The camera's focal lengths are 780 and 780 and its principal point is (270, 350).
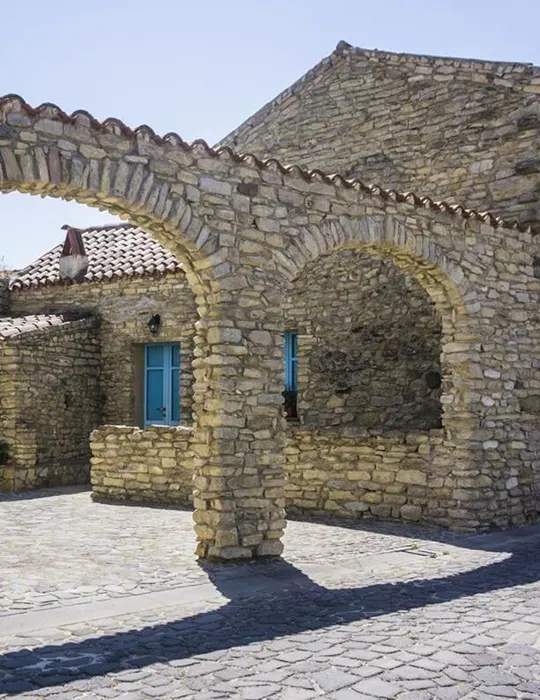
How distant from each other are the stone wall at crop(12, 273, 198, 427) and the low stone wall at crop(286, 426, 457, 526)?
12.4ft

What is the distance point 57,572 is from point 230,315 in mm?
2679

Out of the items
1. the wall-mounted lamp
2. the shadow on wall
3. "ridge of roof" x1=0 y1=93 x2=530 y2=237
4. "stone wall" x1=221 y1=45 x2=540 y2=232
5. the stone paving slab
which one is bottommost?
the shadow on wall

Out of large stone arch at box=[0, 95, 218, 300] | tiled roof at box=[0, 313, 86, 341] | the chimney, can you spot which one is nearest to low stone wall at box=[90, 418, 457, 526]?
tiled roof at box=[0, 313, 86, 341]

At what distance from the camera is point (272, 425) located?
727cm

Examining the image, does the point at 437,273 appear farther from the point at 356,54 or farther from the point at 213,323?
the point at 356,54

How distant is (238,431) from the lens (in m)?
7.05

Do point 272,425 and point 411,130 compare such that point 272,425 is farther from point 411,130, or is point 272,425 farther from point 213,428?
point 411,130

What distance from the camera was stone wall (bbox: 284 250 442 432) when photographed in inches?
430

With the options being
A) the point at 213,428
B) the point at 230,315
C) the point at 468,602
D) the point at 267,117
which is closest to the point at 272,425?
the point at 213,428

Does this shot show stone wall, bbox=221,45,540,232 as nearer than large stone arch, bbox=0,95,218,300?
No

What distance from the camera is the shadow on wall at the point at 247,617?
4.28 metres

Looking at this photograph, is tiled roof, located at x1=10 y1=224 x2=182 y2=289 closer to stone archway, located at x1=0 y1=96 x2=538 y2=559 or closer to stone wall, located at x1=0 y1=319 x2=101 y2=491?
stone wall, located at x1=0 y1=319 x2=101 y2=491

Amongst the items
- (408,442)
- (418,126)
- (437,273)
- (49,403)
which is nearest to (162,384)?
(49,403)

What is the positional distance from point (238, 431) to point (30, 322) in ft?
26.0
